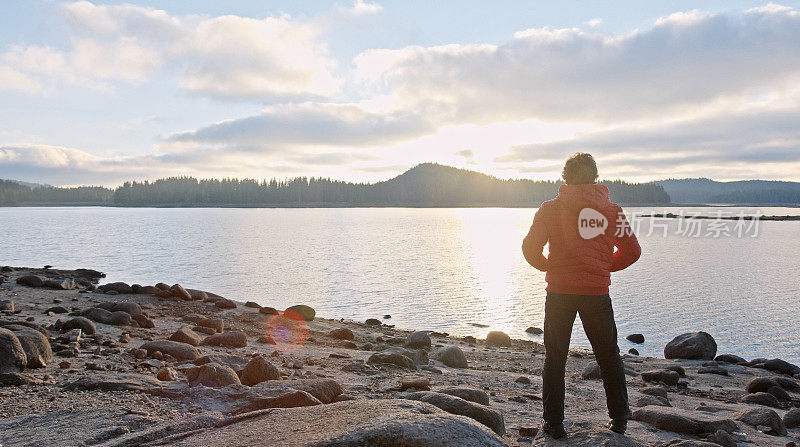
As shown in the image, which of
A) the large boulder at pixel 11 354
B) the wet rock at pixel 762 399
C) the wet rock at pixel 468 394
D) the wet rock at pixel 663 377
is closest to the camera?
the large boulder at pixel 11 354

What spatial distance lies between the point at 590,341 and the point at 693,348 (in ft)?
41.8

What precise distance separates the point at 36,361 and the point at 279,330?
8.22m

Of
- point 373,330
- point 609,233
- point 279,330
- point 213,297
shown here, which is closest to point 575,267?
point 609,233

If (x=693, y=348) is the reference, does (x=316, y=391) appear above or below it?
above

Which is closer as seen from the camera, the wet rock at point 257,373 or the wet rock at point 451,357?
the wet rock at point 257,373

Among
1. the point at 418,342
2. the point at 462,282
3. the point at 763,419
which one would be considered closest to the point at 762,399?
the point at 763,419

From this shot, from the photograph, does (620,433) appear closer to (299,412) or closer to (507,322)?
(299,412)

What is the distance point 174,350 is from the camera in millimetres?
9555

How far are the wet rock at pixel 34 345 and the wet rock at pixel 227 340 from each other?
138 inches

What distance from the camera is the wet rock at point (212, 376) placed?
7.56 meters

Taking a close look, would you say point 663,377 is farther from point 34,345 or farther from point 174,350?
point 34,345

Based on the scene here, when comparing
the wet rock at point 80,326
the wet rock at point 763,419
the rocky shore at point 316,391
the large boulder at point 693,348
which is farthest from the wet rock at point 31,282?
the wet rock at point 763,419

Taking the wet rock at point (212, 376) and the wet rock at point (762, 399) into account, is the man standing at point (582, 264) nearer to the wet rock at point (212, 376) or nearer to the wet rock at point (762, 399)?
the wet rock at point (212, 376)

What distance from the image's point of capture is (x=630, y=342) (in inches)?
755
